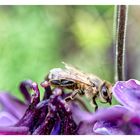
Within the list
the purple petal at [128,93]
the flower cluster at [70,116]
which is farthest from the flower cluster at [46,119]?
the purple petal at [128,93]

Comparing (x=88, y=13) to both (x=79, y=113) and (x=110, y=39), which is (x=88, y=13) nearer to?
(x=110, y=39)

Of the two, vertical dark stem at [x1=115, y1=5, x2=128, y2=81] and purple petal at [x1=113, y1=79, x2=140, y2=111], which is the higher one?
vertical dark stem at [x1=115, y1=5, x2=128, y2=81]

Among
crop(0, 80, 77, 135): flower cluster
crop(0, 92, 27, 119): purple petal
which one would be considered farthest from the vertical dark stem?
crop(0, 92, 27, 119): purple petal

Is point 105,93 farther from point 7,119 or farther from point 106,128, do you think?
point 7,119

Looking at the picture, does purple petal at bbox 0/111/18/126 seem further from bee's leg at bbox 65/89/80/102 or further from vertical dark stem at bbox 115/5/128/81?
vertical dark stem at bbox 115/5/128/81

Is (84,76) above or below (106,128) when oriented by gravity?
above

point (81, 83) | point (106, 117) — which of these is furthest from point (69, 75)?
point (106, 117)
